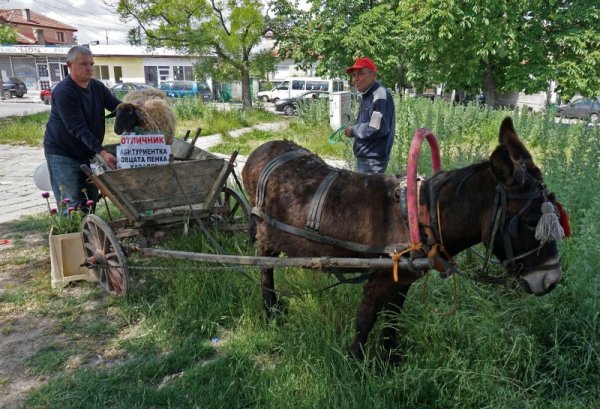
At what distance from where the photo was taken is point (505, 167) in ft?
7.25

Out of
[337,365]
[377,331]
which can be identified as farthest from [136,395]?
[377,331]

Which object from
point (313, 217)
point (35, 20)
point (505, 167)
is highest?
point (35, 20)

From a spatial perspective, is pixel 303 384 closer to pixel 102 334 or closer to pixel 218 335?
pixel 218 335

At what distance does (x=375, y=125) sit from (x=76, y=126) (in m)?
2.85

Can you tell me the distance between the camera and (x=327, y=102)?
600 inches

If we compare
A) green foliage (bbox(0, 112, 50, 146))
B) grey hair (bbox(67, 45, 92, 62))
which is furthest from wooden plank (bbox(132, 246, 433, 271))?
green foliage (bbox(0, 112, 50, 146))

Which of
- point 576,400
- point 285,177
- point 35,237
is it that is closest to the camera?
point 576,400

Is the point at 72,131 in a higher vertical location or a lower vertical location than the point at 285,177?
higher

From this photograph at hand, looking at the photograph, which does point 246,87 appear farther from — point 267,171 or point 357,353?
point 357,353

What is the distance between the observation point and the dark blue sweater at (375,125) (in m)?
4.58

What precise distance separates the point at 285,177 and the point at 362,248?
0.86 metres

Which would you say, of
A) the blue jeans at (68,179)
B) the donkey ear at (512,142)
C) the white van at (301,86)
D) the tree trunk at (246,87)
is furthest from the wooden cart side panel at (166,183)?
the white van at (301,86)

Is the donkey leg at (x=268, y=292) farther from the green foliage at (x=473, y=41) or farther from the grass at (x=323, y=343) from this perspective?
the green foliage at (x=473, y=41)

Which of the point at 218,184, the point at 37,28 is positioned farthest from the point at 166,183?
the point at 37,28
